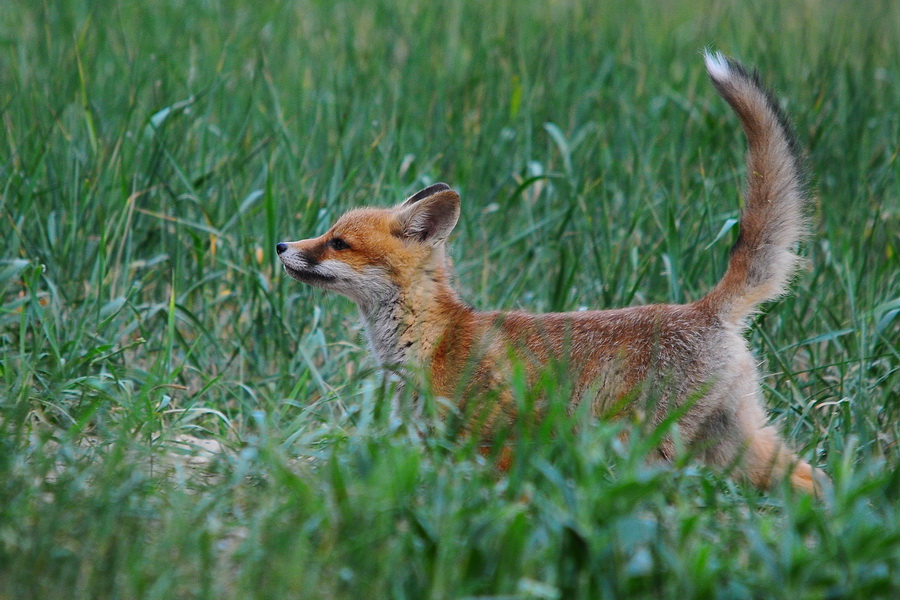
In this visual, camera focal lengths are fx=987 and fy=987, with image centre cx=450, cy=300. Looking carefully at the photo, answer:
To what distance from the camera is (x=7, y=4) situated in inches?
323

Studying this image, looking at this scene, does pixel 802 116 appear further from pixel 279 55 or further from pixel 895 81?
pixel 279 55

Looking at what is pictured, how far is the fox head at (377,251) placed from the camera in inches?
188

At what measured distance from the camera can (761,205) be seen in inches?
167

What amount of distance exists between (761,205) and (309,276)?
2104 millimetres

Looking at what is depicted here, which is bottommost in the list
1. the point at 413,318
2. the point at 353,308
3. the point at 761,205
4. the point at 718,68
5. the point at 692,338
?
the point at 353,308

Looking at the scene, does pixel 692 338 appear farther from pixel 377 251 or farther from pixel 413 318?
pixel 377 251

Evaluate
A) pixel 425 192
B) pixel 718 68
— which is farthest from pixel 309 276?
pixel 718 68

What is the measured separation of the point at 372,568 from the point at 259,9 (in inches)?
262

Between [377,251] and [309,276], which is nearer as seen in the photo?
[309,276]

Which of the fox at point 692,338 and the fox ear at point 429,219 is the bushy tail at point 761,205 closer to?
the fox at point 692,338

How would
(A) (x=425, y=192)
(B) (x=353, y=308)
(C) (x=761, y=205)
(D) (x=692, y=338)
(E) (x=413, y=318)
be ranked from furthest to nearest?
(B) (x=353, y=308), (A) (x=425, y=192), (E) (x=413, y=318), (C) (x=761, y=205), (D) (x=692, y=338)

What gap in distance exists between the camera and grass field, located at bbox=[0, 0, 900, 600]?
273cm

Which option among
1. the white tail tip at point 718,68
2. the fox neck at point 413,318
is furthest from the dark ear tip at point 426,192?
the white tail tip at point 718,68

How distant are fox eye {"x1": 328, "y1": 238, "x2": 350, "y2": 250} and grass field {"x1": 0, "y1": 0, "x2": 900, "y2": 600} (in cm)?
50
